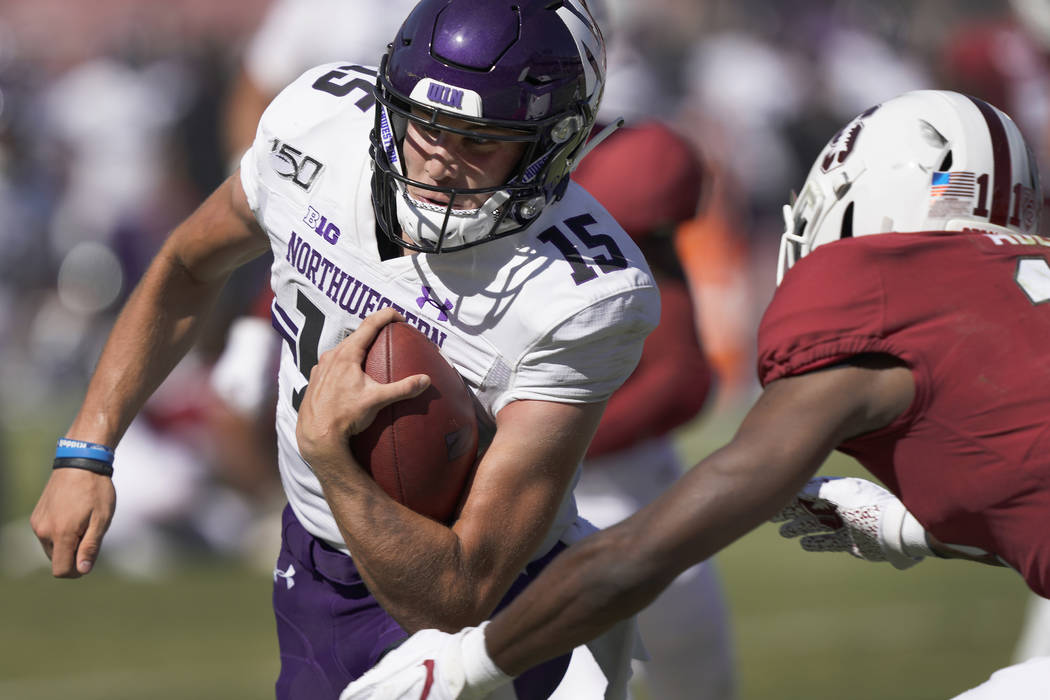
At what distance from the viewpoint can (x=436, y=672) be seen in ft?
6.64

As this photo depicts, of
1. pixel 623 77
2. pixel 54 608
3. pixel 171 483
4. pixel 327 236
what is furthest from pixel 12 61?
pixel 327 236

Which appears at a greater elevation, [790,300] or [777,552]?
[790,300]

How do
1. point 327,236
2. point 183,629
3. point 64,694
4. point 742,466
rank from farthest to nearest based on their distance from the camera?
point 183,629 → point 64,694 → point 327,236 → point 742,466

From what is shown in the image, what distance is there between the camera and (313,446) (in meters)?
2.22

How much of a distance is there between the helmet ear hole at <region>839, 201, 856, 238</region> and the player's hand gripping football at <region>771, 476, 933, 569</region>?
0.57m

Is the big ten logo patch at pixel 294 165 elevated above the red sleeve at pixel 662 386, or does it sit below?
above

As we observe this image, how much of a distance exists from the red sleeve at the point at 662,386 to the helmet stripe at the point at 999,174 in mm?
1435

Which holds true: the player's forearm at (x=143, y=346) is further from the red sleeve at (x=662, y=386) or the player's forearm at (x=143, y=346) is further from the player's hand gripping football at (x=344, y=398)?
the red sleeve at (x=662, y=386)

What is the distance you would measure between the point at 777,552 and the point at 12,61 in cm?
635

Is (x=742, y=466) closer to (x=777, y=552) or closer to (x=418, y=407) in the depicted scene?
(x=418, y=407)

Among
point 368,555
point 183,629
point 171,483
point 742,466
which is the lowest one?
point 171,483

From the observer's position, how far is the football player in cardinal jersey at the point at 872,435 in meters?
1.89

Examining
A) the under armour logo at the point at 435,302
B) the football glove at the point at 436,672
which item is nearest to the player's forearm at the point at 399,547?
the football glove at the point at 436,672

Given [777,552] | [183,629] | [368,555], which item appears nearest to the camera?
[368,555]
